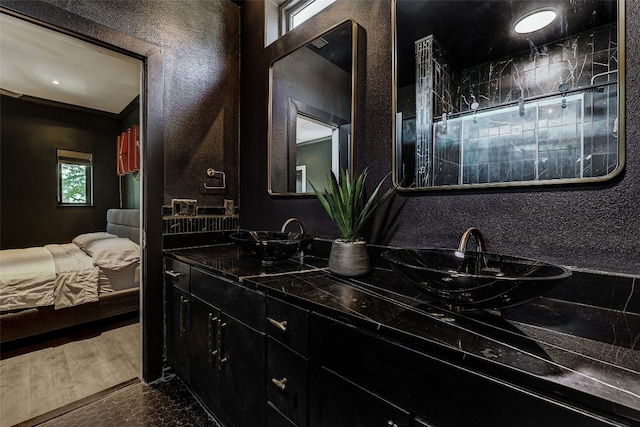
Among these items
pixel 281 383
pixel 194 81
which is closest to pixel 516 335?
pixel 281 383

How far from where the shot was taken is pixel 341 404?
2.77ft

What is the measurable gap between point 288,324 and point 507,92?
1.20 meters

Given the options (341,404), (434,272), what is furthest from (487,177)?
(341,404)

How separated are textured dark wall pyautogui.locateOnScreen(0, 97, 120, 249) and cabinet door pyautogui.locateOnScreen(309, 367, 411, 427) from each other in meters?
5.50

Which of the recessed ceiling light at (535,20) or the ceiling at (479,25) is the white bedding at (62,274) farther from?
the recessed ceiling light at (535,20)

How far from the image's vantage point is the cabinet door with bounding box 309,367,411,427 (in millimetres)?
735

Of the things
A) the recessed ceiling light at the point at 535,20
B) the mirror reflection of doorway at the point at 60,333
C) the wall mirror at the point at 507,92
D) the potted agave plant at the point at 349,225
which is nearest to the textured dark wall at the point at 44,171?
the mirror reflection of doorway at the point at 60,333

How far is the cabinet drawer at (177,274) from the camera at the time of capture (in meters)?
1.66

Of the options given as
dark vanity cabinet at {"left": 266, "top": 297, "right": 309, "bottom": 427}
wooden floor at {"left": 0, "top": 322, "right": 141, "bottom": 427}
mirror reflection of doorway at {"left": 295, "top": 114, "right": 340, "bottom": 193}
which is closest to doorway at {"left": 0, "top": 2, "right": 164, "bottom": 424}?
wooden floor at {"left": 0, "top": 322, "right": 141, "bottom": 427}

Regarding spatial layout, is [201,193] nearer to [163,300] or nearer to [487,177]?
[163,300]

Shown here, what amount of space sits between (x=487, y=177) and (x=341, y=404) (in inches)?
38.5

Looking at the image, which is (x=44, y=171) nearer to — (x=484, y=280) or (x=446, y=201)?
(x=446, y=201)

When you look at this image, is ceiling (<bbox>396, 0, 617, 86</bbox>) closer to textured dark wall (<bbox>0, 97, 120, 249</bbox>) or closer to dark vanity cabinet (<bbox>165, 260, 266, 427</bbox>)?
dark vanity cabinet (<bbox>165, 260, 266, 427</bbox>)

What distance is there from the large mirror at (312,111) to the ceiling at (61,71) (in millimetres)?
955
